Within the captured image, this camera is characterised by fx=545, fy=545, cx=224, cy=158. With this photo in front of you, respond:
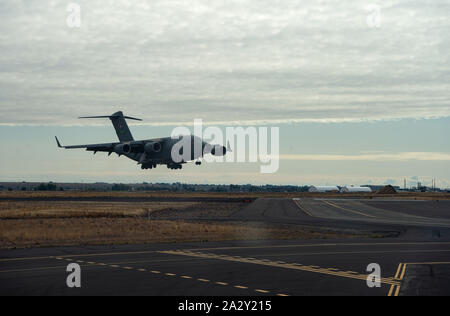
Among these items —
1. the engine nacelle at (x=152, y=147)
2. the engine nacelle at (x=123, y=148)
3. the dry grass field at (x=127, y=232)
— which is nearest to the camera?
the dry grass field at (x=127, y=232)

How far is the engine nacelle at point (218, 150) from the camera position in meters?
65.0

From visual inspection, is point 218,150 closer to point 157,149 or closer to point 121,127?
point 157,149

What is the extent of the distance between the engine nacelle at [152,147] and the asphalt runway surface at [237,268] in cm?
3919

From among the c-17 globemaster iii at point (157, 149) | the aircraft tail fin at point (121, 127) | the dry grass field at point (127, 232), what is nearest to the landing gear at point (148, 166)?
the c-17 globemaster iii at point (157, 149)

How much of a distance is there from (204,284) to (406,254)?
12867 mm

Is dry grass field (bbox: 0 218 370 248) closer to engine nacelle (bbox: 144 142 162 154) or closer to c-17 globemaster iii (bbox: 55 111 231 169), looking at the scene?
c-17 globemaster iii (bbox: 55 111 231 169)

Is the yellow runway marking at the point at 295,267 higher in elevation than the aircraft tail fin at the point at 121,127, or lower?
lower

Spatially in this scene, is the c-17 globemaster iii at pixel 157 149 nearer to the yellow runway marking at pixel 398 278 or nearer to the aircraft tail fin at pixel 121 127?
the aircraft tail fin at pixel 121 127

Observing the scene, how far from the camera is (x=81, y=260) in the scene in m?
23.6

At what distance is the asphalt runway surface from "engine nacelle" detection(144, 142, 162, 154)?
129 ft

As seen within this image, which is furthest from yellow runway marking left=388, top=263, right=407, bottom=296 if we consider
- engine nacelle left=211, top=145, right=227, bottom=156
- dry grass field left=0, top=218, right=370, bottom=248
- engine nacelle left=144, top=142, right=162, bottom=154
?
engine nacelle left=144, top=142, right=162, bottom=154

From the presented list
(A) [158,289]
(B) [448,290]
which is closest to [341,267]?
(B) [448,290]

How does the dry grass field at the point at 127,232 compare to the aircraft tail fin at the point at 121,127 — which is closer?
the dry grass field at the point at 127,232
